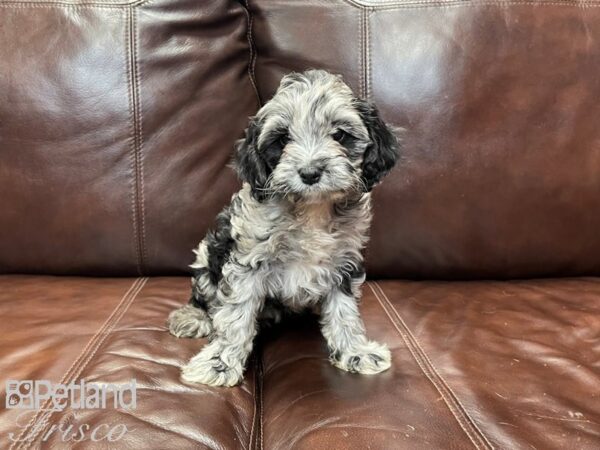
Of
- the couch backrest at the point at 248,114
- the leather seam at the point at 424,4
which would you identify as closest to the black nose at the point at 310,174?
the couch backrest at the point at 248,114

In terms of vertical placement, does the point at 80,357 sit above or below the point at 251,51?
below

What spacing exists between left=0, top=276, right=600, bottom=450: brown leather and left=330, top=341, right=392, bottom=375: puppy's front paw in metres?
0.03

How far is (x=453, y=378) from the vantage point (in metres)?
1.61

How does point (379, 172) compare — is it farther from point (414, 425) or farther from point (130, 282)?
point (130, 282)

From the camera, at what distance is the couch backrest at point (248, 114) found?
2.25 metres

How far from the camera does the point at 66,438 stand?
132 cm

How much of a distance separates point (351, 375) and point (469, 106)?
1.19m

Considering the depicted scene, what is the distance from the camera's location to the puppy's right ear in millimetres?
1705

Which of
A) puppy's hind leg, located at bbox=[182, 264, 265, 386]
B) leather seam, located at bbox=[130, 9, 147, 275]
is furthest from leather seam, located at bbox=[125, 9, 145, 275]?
puppy's hind leg, located at bbox=[182, 264, 265, 386]

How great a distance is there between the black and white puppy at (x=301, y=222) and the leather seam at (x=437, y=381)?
0.11 metres

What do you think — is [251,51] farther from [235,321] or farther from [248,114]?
[235,321]

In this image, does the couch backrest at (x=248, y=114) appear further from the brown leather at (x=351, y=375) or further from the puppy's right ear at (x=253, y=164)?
the puppy's right ear at (x=253, y=164)

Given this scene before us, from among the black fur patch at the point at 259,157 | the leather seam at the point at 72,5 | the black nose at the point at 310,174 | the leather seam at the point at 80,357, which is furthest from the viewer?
the leather seam at the point at 72,5

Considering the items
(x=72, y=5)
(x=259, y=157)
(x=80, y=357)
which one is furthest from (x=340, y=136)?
(x=72, y=5)
